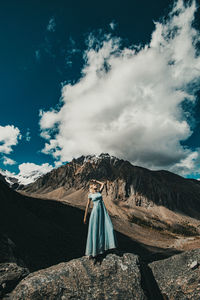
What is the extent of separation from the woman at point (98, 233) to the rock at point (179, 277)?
90.0 inches

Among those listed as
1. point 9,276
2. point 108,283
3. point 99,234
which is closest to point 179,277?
point 108,283

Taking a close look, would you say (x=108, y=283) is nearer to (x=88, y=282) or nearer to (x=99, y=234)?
(x=88, y=282)

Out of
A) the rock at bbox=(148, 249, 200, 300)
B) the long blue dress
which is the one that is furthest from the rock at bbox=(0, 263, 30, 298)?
the rock at bbox=(148, 249, 200, 300)

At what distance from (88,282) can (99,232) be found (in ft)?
4.96

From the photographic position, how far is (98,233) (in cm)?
614

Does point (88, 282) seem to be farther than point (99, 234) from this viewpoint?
No

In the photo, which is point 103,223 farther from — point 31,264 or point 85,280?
point 31,264

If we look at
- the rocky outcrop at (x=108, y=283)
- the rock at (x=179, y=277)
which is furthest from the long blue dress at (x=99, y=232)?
the rock at (x=179, y=277)

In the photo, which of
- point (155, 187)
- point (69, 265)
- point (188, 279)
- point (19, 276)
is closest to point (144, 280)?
point (188, 279)

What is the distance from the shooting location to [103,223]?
6422mm

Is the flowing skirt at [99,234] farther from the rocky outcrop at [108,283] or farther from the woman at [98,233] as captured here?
the rocky outcrop at [108,283]

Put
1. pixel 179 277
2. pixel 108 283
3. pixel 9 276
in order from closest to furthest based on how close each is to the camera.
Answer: pixel 108 283
pixel 9 276
pixel 179 277

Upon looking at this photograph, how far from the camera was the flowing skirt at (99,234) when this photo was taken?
19.3ft

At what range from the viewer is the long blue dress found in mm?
5887
